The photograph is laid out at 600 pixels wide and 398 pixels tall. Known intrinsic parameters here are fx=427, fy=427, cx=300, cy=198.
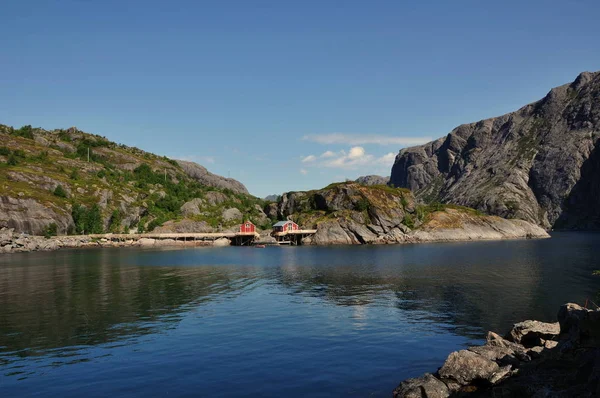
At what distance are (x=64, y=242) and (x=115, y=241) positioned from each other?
21.7 metres

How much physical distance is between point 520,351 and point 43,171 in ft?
697

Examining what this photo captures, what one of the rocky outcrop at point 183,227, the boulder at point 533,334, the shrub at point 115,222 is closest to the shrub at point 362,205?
the rocky outcrop at point 183,227

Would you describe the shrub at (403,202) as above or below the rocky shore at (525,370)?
above

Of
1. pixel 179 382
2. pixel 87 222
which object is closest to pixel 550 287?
pixel 179 382

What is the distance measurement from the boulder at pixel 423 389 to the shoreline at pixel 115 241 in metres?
142

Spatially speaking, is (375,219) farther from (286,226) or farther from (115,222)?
(115,222)

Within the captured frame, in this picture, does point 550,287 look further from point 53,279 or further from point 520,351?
point 53,279

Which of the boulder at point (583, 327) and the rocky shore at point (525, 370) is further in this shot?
the boulder at point (583, 327)

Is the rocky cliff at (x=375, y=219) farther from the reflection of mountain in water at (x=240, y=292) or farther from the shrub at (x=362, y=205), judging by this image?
the reflection of mountain in water at (x=240, y=292)

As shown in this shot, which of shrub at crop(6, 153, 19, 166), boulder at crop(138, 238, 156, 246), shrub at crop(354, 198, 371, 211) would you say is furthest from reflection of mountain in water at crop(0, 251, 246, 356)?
shrub at crop(6, 153, 19, 166)

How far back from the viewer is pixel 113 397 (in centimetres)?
2241

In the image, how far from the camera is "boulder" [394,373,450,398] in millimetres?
21219

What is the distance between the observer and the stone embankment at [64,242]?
135 meters

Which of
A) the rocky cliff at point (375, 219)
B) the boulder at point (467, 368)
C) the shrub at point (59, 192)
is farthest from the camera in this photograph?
the shrub at point (59, 192)
